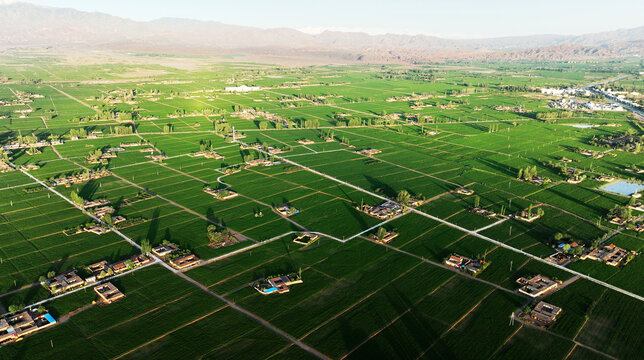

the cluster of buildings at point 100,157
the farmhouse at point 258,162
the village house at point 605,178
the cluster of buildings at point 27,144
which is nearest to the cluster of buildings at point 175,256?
the farmhouse at point 258,162

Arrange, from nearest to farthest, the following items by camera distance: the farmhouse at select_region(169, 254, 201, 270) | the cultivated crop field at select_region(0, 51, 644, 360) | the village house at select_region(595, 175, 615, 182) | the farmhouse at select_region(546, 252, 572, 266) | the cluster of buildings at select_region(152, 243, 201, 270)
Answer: the cultivated crop field at select_region(0, 51, 644, 360) → the farmhouse at select_region(169, 254, 201, 270) → the cluster of buildings at select_region(152, 243, 201, 270) → the farmhouse at select_region(546, 252, 572, 266) → the village house at select_region(595, 175, 615, 182)

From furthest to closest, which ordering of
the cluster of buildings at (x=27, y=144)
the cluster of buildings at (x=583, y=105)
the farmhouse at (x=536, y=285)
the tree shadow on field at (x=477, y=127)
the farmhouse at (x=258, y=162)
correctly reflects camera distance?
1. the cluster of buildings at (x=583, y=105)
2. the tree shadow on field at (x=477, y=127)
3. the cluster of buildings at (x=27, y=144)
4. the farmhouse at (x=258, y=162)
5. the farmhouse at (x=536, y=285)

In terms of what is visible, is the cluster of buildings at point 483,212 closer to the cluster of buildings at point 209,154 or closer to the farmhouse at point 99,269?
the farmhouse at point 99,269

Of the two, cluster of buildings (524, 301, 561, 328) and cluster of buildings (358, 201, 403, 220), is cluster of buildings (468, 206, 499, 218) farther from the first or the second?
cluster of buildings (524, 301, 561, 328)

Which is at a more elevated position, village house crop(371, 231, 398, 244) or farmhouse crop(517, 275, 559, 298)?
farmhouse crop(517, 275, 559, 298)

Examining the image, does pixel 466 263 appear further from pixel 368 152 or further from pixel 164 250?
pixel 368 152

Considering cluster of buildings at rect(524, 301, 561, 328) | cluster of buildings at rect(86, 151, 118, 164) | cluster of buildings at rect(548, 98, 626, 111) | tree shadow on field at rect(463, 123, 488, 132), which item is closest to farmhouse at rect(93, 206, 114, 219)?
cluster of buildings at rect(86, 151, 118, 164)

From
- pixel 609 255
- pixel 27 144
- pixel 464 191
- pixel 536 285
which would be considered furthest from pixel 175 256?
pixel 27 144
